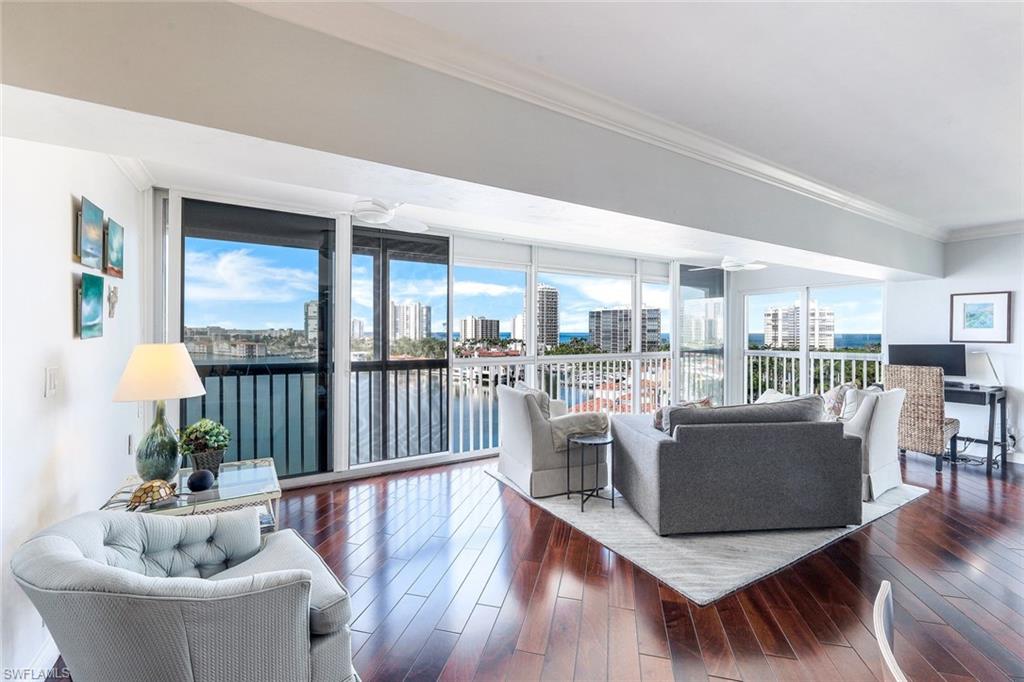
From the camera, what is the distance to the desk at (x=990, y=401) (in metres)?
4.51

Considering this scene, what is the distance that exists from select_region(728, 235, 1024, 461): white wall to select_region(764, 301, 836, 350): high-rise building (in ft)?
1.43

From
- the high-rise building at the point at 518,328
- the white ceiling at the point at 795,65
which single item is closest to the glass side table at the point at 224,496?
the white ceiling at the point at 795,65

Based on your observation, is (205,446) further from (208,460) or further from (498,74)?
(498,74)

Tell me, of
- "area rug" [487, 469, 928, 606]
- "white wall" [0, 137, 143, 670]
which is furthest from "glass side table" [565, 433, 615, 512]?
"white wall" [0, 137, 143, 670]

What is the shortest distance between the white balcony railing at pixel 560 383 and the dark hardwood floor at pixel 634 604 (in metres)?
1.79

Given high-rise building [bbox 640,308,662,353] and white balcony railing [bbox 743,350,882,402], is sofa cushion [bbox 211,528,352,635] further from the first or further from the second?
white balcony railing [bbox 743,350,882,402]

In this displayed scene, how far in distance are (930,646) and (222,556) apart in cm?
295

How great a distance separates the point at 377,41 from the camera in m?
1.75

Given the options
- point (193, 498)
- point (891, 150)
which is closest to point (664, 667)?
point (193, 498)

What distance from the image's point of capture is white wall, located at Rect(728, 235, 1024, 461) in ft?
15.6

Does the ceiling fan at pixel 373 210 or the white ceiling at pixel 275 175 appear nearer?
the white ceiling at pixel 275 175

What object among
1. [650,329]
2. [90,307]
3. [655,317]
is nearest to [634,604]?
[90,307]

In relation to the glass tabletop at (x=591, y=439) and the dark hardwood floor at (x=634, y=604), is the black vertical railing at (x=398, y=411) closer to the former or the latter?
the dark hardwood floor at (x=634, y=604)

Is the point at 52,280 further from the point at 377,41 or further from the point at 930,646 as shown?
the point at 930,646
